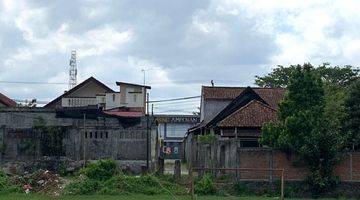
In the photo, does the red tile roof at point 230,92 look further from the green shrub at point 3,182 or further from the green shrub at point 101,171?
the green shrub at point 3,182

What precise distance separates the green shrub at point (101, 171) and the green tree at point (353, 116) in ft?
42.1

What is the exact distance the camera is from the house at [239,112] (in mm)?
46531

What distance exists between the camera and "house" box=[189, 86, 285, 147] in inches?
1832

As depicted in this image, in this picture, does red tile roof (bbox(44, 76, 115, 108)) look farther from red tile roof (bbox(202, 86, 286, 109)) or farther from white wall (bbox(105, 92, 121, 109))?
red tile roof (bbox(202, 86, 286, 109))

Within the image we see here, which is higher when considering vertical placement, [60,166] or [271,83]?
[271,83]

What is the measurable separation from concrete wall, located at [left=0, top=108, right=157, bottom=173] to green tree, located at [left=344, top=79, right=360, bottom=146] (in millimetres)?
13428

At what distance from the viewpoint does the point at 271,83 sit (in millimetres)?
86562

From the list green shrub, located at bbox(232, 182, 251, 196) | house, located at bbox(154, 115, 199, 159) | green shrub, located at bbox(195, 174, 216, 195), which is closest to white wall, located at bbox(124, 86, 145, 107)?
house, located at bbox(154, 115, 199, 159)


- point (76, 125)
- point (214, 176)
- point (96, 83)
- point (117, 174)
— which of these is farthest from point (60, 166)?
point (96, 83)

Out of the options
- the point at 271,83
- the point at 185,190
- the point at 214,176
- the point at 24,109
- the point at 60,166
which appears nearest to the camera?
the point at 185,190

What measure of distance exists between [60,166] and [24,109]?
5.85m

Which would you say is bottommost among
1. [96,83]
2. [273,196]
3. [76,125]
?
[273,196]

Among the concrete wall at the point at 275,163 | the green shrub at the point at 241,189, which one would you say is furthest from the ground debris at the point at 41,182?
the concrete wall at the point at 275,163

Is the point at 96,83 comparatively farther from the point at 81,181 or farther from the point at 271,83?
the point at 81,181
